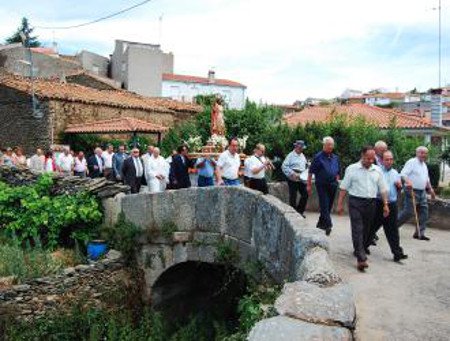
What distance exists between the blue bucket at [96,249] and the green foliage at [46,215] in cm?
33

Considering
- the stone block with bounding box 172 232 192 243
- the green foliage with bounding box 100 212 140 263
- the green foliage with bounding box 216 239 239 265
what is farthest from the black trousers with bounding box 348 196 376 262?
the green foliage with bounding box 100 212 140 263

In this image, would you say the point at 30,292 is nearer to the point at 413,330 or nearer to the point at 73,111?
the point at 413,330

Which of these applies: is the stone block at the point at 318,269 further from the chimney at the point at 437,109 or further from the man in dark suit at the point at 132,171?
Answer: the chimney at the point at 437,109

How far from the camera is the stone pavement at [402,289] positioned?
4.83m

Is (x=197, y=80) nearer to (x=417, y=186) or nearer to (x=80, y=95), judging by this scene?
(x=80, y=95)

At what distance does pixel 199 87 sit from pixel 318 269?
48.6 meters

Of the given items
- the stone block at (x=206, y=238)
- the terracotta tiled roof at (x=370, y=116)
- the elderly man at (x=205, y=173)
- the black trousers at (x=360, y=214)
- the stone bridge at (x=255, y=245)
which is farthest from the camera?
the terracotta tiled roof at (x=370, y=116)

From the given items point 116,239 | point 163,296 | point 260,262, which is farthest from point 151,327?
point 260,262

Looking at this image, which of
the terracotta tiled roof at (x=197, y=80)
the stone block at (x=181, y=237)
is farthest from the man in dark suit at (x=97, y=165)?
the terracotta tiled roof at (x=197, y=80)

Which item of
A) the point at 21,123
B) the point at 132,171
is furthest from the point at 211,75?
the point at 132,171

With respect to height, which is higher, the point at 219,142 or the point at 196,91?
the point at 196,91

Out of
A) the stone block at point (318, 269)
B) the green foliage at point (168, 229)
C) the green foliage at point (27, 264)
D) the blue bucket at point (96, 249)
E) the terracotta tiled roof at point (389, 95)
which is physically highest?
the terracotta tiled roof at point (389, 95)

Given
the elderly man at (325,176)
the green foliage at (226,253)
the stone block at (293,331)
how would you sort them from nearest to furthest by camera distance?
the stone block at (293,331), the green foliage at (226,253), the elderly man at (325,176)

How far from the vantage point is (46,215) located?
11555 mm
